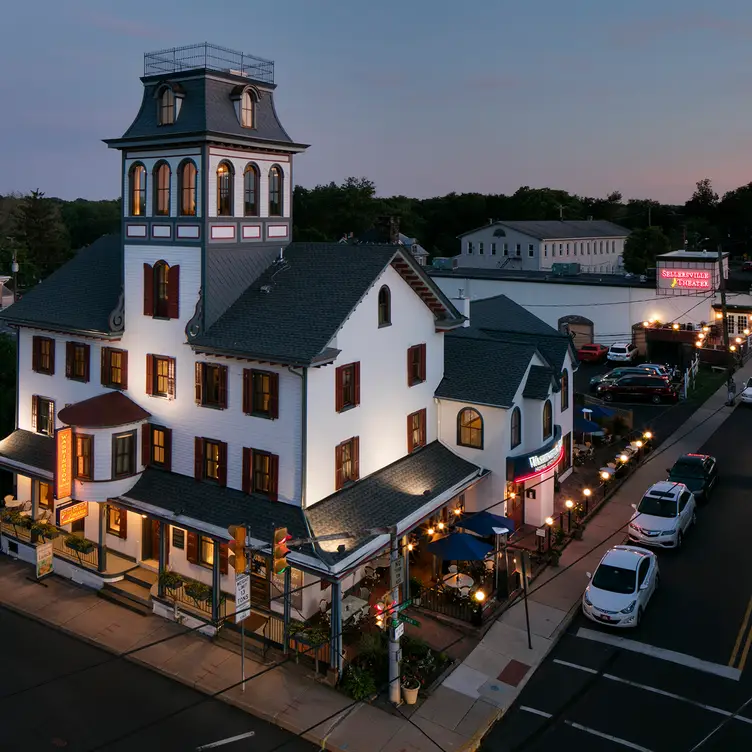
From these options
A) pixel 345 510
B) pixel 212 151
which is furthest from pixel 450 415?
pixel 212 151

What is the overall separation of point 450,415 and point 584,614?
9.04m

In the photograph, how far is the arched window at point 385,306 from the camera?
25.7 metres

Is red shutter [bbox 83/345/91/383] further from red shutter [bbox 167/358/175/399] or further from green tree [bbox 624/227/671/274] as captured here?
green tree [bbox 624/227/671/274]

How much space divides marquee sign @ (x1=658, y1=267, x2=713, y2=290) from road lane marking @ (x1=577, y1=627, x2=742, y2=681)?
148 feet

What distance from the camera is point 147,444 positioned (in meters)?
26.5

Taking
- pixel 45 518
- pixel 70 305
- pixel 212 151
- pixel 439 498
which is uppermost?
pixel 212 151

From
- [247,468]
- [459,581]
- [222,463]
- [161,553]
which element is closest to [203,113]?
[222,463]

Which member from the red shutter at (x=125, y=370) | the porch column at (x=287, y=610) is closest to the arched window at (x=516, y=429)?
the porch column at (x=287, y=610)

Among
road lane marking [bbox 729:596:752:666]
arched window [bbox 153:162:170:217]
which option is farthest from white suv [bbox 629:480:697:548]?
arched window [bbox 153:162:170:217]

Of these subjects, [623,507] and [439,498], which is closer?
[439,498]

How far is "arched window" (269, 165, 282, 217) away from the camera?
27.4 metres

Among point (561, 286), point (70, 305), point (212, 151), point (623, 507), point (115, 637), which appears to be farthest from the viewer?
point (561, 286)

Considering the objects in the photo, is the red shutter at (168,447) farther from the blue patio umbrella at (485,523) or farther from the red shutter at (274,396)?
the blue patio umbrella at (485,523)

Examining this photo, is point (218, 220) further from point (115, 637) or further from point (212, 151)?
point (115, 637)
